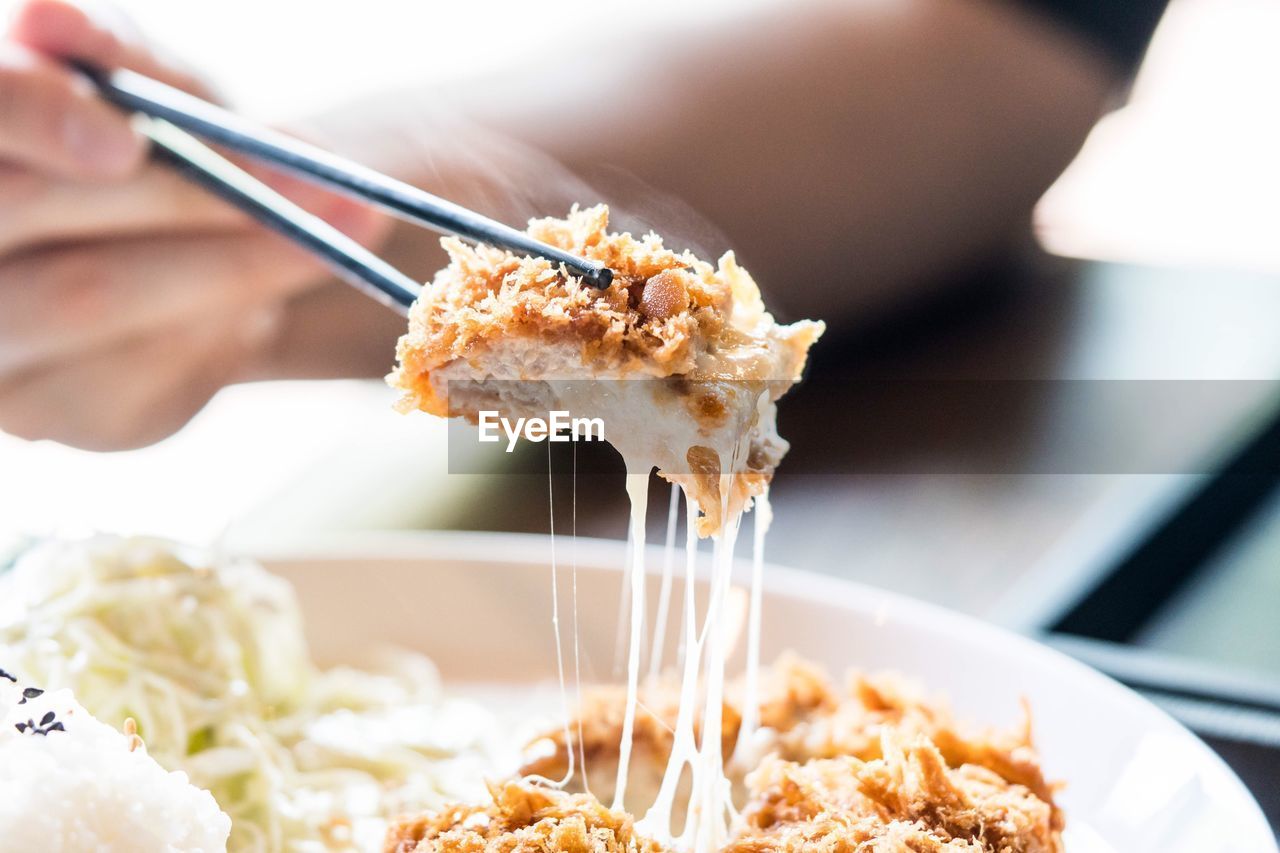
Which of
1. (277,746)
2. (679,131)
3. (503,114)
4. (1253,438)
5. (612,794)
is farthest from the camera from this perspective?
(679,131)

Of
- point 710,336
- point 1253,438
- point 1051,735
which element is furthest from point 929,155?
point 710,336

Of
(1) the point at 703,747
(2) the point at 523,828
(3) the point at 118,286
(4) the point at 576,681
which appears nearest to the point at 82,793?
(2) the point at 523,828

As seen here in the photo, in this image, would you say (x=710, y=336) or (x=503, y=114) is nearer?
(x=710, y=336)

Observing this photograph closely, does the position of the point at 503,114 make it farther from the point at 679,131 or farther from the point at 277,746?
the point at 277,746

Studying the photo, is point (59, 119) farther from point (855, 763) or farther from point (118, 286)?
point (855, 763)

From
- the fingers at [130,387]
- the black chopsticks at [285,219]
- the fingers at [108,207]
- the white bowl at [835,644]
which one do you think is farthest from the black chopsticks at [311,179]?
the fingers at [130,387]

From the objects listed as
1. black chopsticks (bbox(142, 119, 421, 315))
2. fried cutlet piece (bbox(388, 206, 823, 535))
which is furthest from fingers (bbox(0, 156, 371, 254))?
fried cutlet piece (bbox(388, 206, 823, 535))
